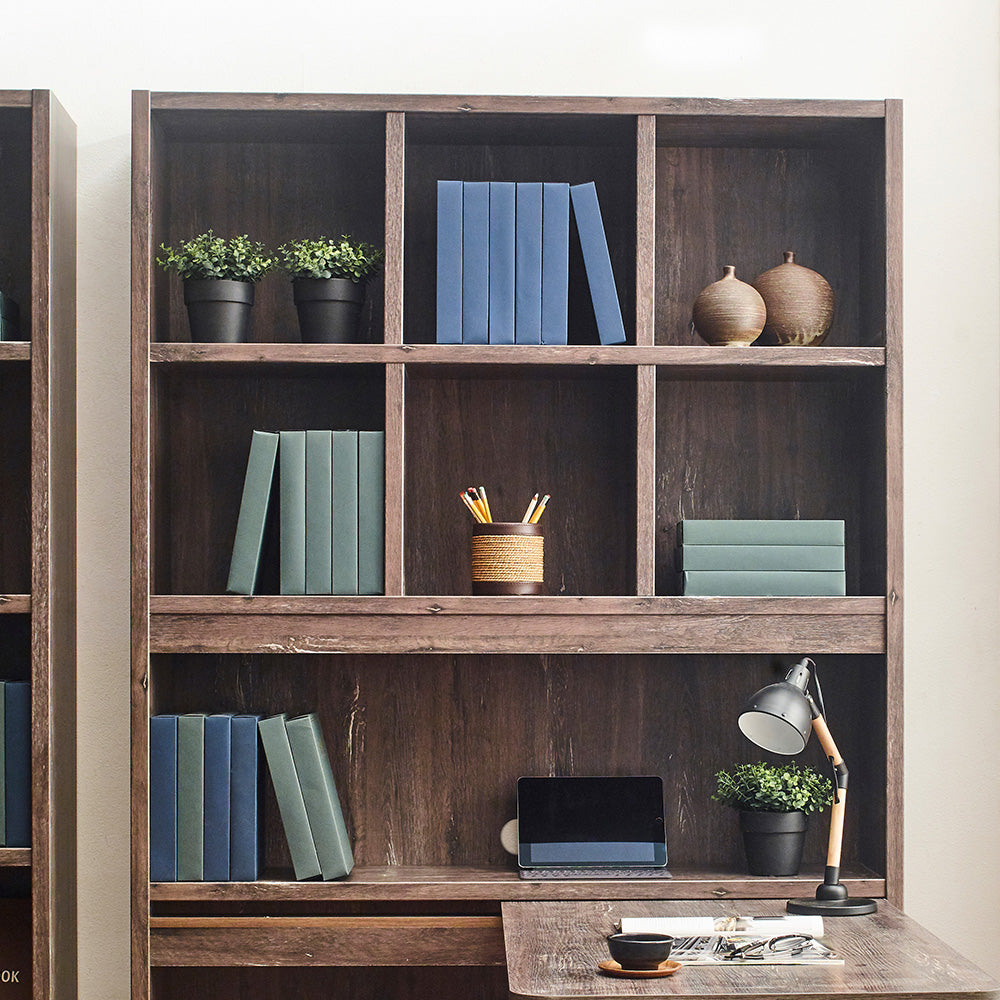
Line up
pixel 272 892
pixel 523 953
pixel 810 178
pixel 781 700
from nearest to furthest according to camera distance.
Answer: pixel 523 953, pixel 781 700, pixel 272 892, pixel 810 178

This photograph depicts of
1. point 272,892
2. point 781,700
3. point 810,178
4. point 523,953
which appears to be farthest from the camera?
point 810,178

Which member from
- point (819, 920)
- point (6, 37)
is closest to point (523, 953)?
point (819, 920)

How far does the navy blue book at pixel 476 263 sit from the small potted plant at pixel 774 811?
1.00m

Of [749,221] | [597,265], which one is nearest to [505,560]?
[597,265]

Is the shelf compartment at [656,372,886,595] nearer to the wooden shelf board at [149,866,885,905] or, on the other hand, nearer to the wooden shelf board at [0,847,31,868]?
the wooden shelf board at [149,866,885,905]

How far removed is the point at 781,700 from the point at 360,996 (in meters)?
1.12

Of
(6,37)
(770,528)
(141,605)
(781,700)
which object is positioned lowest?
(781,700)

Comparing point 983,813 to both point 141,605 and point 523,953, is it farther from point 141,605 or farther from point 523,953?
point 141,605

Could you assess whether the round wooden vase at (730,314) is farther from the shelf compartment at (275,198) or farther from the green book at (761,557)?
the shelf compartment at (275,198)

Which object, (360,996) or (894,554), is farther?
(360,996)

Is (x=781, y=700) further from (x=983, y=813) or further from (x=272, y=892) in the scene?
(x=272, y=892)

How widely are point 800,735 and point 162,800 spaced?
1.18 meters

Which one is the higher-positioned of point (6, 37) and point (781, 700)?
point (6, 37)

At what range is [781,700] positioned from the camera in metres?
1.98
